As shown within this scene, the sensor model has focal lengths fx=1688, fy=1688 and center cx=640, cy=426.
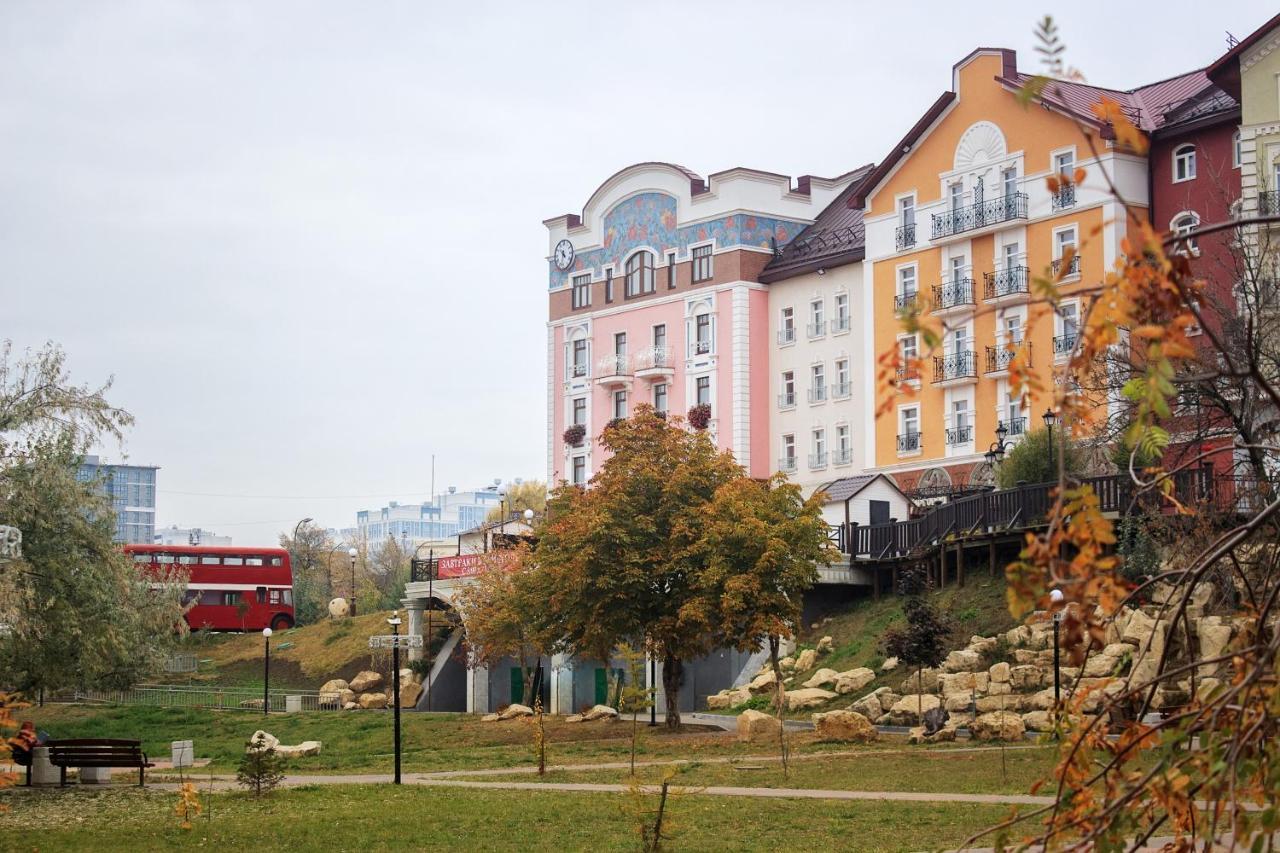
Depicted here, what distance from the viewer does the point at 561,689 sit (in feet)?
184

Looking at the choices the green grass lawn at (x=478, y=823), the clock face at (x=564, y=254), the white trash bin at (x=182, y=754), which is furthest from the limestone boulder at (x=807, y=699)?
the clock face at (x=564, y=254)

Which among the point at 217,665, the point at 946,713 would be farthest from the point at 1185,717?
the point at 217,665

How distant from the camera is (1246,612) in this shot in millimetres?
7688

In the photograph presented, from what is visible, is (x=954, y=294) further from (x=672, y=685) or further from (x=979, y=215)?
(x=672, y=685)

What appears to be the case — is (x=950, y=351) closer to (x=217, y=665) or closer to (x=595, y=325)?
(x=595, y=325)

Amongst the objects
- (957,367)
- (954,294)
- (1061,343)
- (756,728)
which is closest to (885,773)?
(756,728)

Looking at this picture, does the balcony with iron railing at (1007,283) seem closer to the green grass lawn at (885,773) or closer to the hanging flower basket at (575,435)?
the hanging flower basket at (575,435)

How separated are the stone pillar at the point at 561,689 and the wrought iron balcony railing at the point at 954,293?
1713cm

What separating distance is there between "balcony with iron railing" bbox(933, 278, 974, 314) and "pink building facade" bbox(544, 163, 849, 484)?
10664mm

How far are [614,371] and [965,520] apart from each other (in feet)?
87.8

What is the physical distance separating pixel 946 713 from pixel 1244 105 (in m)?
21.8

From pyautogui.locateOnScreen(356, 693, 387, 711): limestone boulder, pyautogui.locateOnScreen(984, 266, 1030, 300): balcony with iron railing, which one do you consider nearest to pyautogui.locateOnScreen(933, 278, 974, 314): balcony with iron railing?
pyautogui.locateOnScreen(984, 266, 1030, 300): balcony with iron railing

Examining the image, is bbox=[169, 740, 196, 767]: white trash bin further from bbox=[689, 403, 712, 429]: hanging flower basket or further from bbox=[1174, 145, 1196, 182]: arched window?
bbox=[689, 403, 712, 429]: hanging flower basket

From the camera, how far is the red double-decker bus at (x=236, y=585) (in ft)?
242
